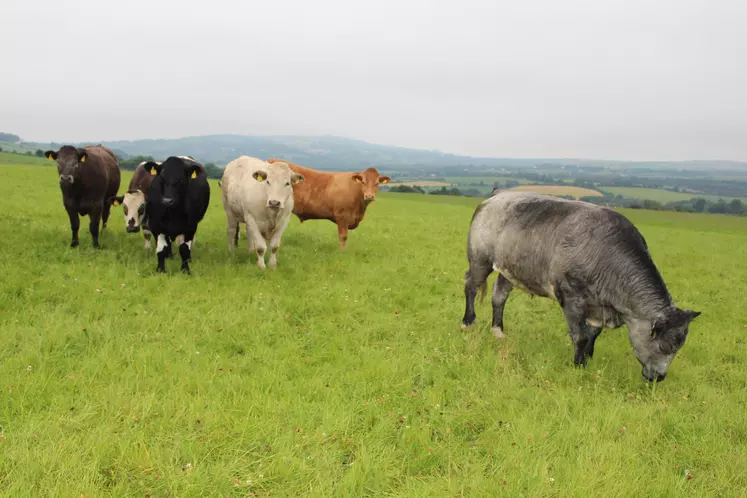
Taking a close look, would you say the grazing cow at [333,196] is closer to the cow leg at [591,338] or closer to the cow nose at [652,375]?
the cow leg at [591,338]

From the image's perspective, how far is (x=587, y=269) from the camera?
235 inches

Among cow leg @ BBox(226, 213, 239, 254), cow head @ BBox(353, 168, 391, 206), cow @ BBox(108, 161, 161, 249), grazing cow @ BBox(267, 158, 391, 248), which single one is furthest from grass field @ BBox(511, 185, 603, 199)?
cow @ BBox(108, 161, 161, 249)

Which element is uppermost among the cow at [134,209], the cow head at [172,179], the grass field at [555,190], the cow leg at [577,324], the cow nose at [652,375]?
the grass field at [555,190]

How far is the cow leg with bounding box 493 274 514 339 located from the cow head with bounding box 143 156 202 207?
22.3ft

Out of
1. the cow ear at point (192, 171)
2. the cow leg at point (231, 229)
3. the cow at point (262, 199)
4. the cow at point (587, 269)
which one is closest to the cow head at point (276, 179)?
the cow at point (262, 199)

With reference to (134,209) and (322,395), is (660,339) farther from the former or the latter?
(134,209)

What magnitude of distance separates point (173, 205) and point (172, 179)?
0.56 m

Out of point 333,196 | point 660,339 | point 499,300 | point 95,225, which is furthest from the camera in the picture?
point 333,196

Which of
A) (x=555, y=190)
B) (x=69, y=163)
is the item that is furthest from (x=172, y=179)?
(x=555, y=190)

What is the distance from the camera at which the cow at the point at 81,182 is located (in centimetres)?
1012

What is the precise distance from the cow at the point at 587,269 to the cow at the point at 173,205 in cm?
648

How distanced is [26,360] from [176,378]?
→ 6.18 ft

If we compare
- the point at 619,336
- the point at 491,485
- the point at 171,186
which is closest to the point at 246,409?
the point at 491,485

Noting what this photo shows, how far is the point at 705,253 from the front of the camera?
67.7 feet
